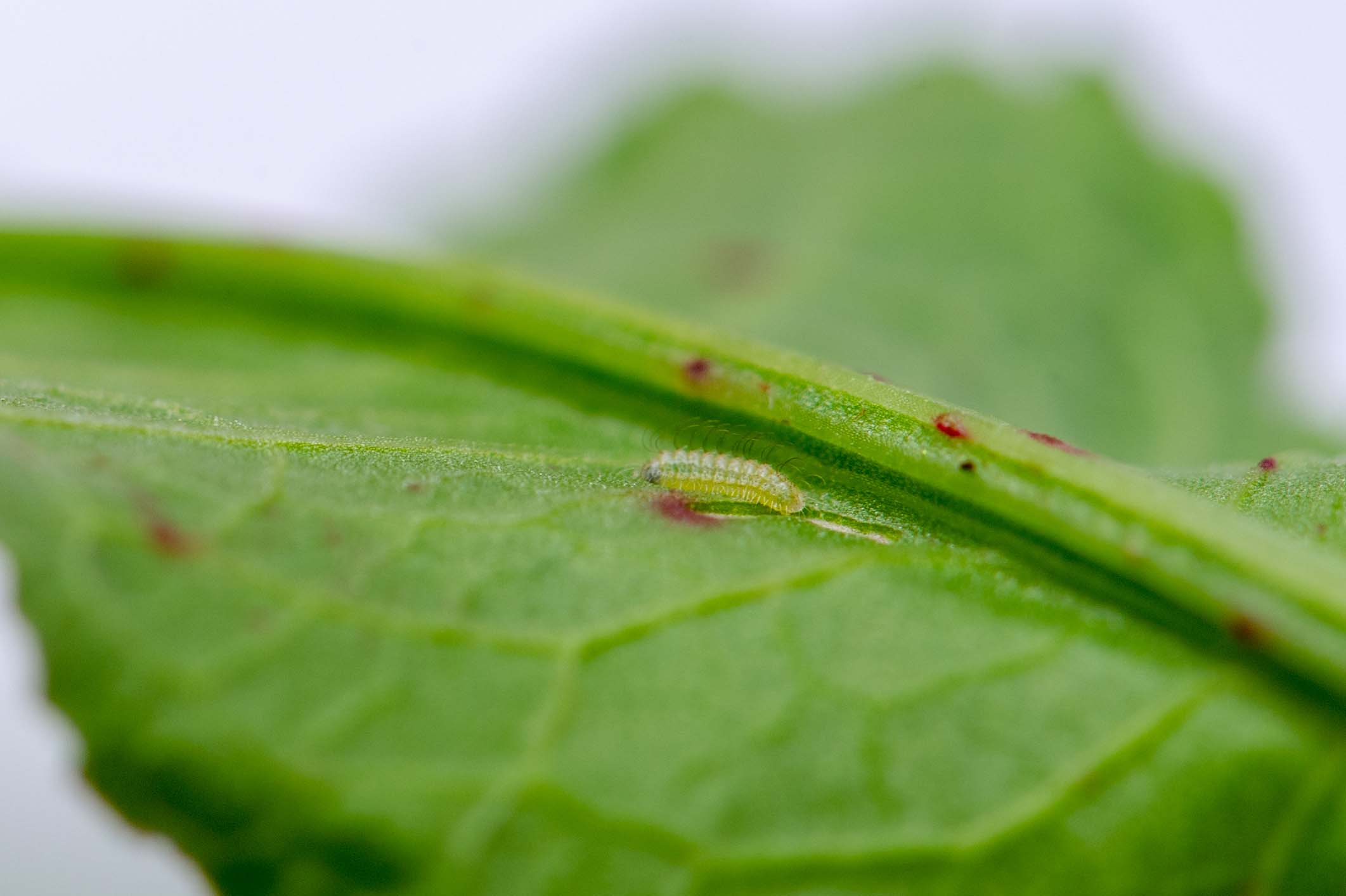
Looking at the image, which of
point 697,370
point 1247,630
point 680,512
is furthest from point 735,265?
point 1247,630

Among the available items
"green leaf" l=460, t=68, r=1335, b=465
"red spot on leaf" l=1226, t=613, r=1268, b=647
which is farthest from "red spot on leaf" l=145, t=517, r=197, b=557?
"green leaf" l=460, t=68, r=1335, b=465

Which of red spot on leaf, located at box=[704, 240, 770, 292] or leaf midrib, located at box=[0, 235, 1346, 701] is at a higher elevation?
red spot on leaf, located at box=[704, 240, 770, 292]

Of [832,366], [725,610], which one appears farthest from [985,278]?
[725,610]

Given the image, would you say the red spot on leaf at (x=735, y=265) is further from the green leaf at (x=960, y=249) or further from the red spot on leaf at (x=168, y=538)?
the red spot on leaf at (x=168, y=538)

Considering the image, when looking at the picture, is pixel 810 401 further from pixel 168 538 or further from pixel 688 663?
pixel 168 538

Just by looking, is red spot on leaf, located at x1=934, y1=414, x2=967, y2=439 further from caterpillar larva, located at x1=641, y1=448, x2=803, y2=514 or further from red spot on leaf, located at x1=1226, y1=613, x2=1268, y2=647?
red spot on leaf, located at x1=1226, y1=613, x2=1268, y2=647

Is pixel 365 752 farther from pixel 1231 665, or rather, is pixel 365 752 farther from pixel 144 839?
pixel 1231 665
